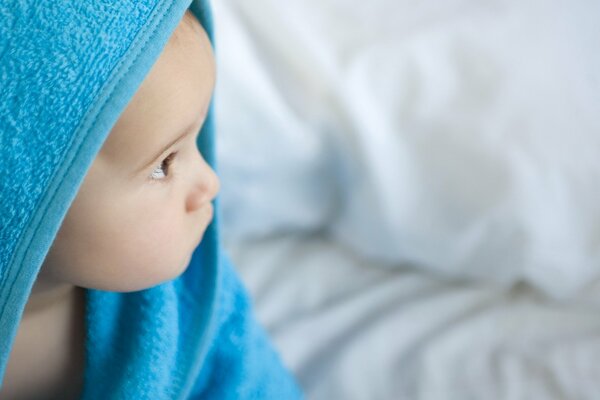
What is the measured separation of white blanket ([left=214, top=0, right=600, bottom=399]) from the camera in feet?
2.72

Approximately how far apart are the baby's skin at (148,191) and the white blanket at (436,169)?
0.30 m

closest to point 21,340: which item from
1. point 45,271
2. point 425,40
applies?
point 45,271

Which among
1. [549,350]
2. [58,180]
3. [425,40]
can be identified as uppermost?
[58,180]

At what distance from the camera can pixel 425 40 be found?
0.86 m

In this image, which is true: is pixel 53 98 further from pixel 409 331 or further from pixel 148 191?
pixel 409 331

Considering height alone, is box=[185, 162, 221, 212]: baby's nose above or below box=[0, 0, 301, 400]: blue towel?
below

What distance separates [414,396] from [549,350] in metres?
0.16

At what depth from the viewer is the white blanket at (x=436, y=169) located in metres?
0.83

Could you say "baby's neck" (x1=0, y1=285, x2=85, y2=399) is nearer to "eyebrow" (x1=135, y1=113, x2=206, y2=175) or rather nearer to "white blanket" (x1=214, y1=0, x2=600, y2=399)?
"eyebrow" (x1=135, y1=113, x2=206, y2=175)

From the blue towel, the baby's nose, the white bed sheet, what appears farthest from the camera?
the white bed sheet

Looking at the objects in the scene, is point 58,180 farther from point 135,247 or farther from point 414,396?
point 414,396

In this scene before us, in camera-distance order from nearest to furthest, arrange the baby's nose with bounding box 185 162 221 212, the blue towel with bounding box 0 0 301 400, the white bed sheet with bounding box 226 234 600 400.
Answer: the blue towel with bounding box 0 0 301 400, the baby's nose with bounding box 185 162 221 212, the white bed sheet with bounding box 226 234 600 400

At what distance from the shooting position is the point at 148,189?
0.53 meters

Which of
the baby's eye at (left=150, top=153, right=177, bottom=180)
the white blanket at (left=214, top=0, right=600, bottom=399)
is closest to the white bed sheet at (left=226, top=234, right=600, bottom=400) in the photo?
the white blanket at (left=214, top=0, right=600, bottom=399)
